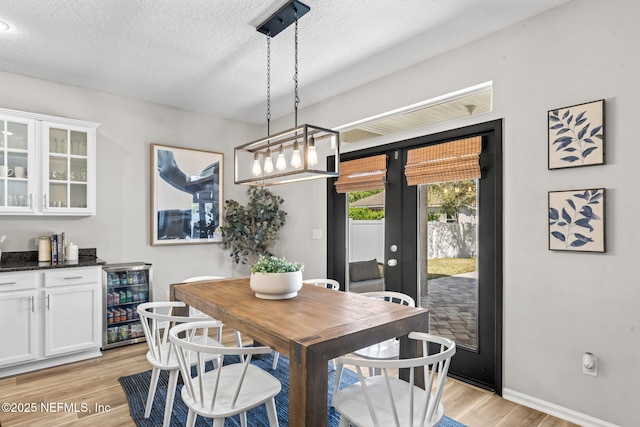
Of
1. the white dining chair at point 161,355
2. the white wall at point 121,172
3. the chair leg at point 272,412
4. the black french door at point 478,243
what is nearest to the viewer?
the chair leg at point 272,412

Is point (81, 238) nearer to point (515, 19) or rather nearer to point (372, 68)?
point (372, 68)

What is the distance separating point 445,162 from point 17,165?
12.4 ft

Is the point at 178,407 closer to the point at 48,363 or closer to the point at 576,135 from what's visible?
the point at 48,363

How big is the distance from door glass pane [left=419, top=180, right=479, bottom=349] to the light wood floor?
0.47 m

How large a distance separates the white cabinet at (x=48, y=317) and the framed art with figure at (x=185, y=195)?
41.2 inches

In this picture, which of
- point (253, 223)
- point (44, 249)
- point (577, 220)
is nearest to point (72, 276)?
point (44, 249)

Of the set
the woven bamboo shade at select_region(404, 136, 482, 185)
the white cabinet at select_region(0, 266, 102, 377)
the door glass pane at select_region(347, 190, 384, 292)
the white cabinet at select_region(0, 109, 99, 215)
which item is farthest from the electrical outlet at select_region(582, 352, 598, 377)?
the white cabinet at select_region(0, 109, 99, 215)

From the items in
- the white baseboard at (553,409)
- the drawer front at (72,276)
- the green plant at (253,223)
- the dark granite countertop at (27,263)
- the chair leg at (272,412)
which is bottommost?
the white baseboard at (553,409)

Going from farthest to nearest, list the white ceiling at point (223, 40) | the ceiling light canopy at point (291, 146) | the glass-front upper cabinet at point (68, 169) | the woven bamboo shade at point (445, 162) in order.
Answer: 1. the glass-front upper cabinet at point (68, 169)
2. the woven bamboo shade at point (445, 162)
3. the white ceiling at point (223, 40)
4. the ceiling light canopy at point (291, 146)

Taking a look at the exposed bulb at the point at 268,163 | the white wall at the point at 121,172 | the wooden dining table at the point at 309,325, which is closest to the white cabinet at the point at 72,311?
the white wall at the point at 121,172

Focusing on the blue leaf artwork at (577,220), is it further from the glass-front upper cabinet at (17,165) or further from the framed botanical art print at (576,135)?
the glass-front upper cabinet at (17,165)

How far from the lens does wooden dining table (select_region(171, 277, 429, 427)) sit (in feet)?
4.83

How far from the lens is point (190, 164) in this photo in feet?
14.9

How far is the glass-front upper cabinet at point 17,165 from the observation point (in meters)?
3.22
